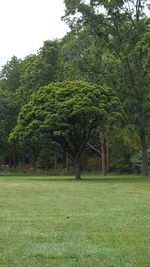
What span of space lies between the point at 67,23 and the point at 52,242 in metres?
25.1

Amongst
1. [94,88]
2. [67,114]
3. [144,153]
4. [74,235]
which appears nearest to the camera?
[74,235]

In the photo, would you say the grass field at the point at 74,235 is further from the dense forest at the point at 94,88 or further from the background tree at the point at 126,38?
the background tree at the point at 126,38

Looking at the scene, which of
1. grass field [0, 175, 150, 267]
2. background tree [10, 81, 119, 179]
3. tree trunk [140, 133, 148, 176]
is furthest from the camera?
tree trunk [140, 133, 148, 176]

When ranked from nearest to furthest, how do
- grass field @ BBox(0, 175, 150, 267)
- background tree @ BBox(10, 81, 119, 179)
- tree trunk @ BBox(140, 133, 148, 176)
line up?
grass field @ BBox(0, 175, 150, 267)
background tree @ BBox(10, 81, 119, 179)
tree trunk @ BBox(140, 133, 148, 176)

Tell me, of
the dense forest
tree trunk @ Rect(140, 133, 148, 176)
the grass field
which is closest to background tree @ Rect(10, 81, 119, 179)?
the dense forest

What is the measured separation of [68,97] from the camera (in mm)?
26125

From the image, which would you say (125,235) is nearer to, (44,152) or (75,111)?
(75,111)

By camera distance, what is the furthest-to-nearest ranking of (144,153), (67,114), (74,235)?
(144,153), (67,114), (74,235)

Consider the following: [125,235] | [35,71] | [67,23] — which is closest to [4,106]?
[35,71]

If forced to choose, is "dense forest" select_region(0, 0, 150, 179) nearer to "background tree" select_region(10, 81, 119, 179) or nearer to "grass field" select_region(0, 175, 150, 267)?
"background tree" select_region(10, 81, 119, 179)

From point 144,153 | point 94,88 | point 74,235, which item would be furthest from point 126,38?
point 74,235

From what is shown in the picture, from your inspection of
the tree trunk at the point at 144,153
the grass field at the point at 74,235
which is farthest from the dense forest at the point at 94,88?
the grass field at the point at 74,235

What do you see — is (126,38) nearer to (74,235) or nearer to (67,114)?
(67,114)

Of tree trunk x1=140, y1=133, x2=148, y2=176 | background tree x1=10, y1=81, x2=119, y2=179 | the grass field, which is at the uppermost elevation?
background tree x1=10, y1=81, x2=119, y2=179
